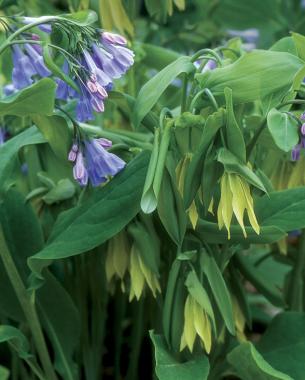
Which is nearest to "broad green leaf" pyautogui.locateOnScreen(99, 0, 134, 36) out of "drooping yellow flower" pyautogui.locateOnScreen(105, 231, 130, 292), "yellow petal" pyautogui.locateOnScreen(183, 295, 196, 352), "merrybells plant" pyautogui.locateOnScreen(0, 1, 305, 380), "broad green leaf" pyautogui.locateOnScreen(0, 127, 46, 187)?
"merrybells plant" pyautogui.locateOnScreen(0, 1, 305, 380)

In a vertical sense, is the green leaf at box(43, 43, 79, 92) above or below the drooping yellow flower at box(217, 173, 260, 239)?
above

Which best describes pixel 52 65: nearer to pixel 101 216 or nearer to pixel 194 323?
pixel 101 216

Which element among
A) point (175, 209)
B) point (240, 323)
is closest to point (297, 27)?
point (240, 323)

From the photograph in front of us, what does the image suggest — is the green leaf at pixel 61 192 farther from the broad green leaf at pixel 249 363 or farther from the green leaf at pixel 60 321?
the broad green leaf at pixel 249 363

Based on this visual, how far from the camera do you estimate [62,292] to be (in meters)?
1.06

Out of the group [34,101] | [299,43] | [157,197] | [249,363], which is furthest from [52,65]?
[249,363]

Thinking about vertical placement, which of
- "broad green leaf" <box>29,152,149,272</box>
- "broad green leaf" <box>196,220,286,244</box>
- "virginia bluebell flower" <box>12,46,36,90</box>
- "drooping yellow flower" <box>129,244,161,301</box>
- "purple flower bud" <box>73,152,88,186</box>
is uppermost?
"virginia bluebell flower" <box>12,46,36,90</box>

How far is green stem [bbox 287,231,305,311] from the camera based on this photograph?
1.10 metres

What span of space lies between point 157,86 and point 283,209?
0.21 m

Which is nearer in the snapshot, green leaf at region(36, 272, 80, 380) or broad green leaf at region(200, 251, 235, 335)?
broad green leaf at region(200, 251, 235, 335)

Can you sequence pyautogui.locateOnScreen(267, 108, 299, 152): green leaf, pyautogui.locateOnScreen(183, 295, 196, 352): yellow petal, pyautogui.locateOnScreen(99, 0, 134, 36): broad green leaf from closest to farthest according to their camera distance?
1. pyautogui.locateOnScreen(267, 108, 299, 152): green leaf
2. pyautogui.locateOnScreen(183, 295, 196, 352): yellow petal
3. pyautogui.locateOnScreen(99, 0, 134, 36): broad green leaf

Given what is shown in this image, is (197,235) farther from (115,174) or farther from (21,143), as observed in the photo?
(21,143)

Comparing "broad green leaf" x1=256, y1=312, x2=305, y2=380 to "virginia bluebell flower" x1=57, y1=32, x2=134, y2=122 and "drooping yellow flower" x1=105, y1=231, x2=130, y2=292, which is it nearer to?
"drooping yellow flower" x1=105, y1=231, x2=130, y2=292

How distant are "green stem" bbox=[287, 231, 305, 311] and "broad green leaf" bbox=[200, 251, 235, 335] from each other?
23cm
